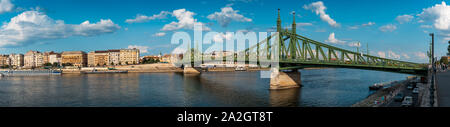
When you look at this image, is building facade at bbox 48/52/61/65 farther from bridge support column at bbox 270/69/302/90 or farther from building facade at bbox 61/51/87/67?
bridge support column at bbox 270/69/302/90

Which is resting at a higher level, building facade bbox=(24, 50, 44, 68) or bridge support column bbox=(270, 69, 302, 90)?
building facade bbox=(24, 50, 44, 68)

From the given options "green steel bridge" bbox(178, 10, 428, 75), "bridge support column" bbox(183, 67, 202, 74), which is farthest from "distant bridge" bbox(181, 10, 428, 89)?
"bridge support column" bbox(183, 67, 202, 74)

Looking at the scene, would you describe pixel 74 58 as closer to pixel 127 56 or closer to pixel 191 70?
pixel 127 56

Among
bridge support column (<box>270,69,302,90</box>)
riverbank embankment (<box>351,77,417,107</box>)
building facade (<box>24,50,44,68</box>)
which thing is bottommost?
riverbank embankment (<box>351,77,417,107</box>)

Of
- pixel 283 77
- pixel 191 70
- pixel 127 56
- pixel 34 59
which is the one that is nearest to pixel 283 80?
pixel 283 77

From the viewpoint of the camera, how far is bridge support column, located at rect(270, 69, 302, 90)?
42.2m

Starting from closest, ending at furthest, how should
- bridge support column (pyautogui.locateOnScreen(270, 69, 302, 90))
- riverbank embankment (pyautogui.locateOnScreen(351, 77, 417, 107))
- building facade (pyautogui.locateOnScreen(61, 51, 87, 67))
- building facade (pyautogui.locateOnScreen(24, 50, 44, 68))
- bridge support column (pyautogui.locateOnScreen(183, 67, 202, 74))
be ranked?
riverbank embankment (pyautogui.locateOnScreen(351, 77, 417, 107)) → bridge support column (pyautogui.locateOnScreen(270, 69, 302, 90)) → bridge support column (pyautogui.locateOnScreen(183, 67, 202, 74)) → building facade (pyautogui.locateOnScreen(61, 51, 87, 67)) → building facade (pyautogui.locateOnScreen(24, 50, 44, 68))

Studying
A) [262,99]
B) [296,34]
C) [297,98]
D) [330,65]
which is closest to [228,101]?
[262,99]

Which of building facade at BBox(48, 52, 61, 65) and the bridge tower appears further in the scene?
building facade at BBox(48, 52, 61, 65)

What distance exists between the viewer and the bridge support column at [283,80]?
139ft
